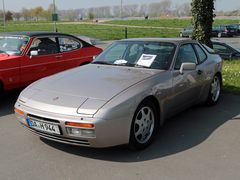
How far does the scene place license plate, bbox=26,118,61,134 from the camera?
3758mm

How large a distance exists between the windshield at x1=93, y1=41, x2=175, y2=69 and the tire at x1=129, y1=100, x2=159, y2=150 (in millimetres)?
858

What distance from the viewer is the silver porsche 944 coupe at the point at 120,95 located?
3676 millimetres

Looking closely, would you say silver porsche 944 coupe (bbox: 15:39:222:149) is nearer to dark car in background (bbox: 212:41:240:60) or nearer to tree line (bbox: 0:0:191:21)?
dark car in background (bbox: 212:41:240:60)

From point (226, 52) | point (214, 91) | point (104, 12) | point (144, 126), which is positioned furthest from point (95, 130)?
point (104, 12)

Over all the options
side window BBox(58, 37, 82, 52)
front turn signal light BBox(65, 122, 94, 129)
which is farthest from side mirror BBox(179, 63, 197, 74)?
side window BBox(58, 37, 82, 52)

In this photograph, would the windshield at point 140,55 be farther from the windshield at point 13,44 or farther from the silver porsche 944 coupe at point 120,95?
the windshield at point 13,44

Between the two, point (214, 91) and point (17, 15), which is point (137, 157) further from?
point (17, 15)

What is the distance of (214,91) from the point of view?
6.33 m

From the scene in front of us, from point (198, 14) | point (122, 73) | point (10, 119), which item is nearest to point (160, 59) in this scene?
point (122, 73)

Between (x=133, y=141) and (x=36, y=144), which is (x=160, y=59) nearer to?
(x=133, y=141)

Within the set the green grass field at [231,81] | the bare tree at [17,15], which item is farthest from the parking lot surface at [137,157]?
the bare tree at [17,15]

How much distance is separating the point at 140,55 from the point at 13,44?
3137mm

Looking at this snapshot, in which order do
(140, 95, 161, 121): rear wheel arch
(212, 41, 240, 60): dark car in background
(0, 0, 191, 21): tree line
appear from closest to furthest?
(140, 95, 161, 121): rear wheel arch, (212, 41, 240, 60): dark car in background, (0, 0, 191, 21): tree line

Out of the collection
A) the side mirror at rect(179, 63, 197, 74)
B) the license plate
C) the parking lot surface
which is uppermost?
the side mirror at rect(179, 63, 197, 74)
